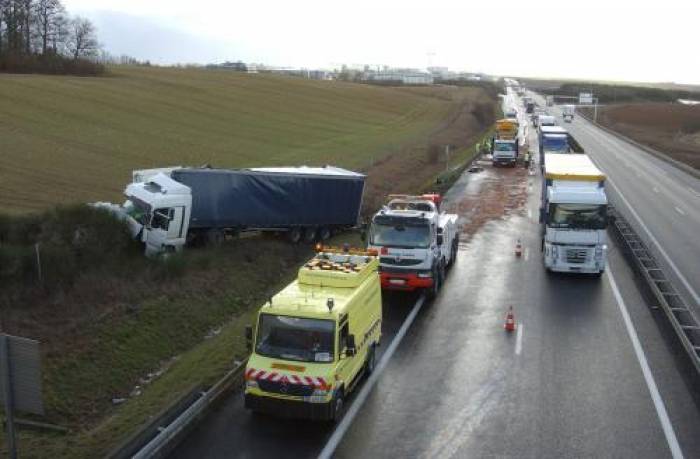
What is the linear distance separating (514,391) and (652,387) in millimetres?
2828

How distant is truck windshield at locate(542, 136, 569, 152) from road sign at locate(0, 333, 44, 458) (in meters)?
43.7

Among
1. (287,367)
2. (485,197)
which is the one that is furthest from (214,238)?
(485,197)

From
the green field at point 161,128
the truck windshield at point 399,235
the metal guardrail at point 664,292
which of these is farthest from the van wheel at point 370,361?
the green field at point 161,128

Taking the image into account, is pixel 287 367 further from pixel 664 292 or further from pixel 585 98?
pixel 585 98

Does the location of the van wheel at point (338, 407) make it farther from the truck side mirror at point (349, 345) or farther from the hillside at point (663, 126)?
the hillside at point (663, 126)

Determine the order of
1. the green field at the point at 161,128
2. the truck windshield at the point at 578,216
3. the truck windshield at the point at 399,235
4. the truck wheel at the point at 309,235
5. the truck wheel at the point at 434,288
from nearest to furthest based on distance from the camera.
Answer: the truck windshield at the point at 399,235
the truck wheel at the point at 434,288
the truck windshield at the point at 578,216
the truck wheel at the point at 309,235
the green field at the point at 161,128

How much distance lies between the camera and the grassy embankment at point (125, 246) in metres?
15.1

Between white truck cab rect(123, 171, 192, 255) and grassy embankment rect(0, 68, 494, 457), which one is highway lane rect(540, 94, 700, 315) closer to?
grassy embankment rect(0, 68, 494, 457)

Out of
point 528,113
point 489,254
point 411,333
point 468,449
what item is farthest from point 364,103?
point 468,449

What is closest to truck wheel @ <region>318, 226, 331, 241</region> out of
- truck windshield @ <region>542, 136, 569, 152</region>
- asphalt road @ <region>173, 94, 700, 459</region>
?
asphalt road @ <region>173, 94, 700, 459</region>

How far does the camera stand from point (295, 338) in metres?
12.9

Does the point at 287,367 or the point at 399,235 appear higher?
the point at 399,235

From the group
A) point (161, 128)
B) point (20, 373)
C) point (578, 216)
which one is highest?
point (161, 128)

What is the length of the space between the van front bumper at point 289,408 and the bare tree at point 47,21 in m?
93.6
